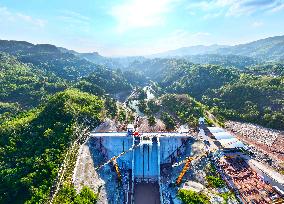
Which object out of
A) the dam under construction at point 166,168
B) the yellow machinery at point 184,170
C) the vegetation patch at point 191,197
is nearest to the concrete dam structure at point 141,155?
the dam under construction at point 166,168

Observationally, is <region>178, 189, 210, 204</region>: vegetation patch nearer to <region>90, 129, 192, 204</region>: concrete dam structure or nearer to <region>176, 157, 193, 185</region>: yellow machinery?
<region>176, 157, 193, 185</region>: yellow machinery

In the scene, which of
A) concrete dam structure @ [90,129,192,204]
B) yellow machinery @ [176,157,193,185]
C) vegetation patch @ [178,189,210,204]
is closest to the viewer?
vegetation patch @ [178,189,210,204]

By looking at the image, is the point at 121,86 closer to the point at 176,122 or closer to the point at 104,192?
the point at 176,122

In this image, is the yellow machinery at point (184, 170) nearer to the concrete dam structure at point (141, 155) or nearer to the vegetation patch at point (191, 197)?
the vegetation patch at point (191, 197)

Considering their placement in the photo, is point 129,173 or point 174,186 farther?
point 129,173

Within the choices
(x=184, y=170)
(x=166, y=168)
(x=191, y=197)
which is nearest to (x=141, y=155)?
(x=166, y=168)

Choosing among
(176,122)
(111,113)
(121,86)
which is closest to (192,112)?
(176,122)

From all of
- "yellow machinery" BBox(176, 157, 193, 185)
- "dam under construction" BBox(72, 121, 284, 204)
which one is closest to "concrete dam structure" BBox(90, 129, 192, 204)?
"dam under construction" BBox(72, 121, 284, 204)

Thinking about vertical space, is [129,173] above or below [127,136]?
below

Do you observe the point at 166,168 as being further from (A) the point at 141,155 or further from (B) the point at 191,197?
(B) the point at 191,197
